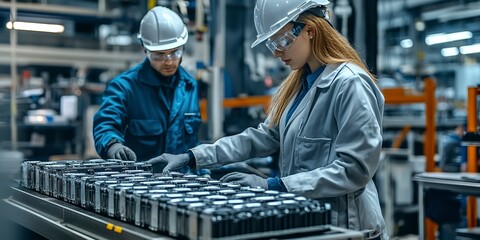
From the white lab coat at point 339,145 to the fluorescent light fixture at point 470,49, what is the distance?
11.6 meters

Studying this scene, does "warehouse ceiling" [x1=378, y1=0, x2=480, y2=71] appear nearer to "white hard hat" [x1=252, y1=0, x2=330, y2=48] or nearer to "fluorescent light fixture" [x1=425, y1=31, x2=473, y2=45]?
"fluorescent light fixture" [x1=425, y1=31, x2=473, y2=45]

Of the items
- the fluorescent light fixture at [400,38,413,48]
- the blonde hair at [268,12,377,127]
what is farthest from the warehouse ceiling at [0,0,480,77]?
the blonde hair at [268,12,377,127]

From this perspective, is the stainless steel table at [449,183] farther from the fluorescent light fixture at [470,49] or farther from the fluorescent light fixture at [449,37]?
the fluorescent light fixture at [470,49]

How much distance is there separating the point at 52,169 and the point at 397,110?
12.2 metres

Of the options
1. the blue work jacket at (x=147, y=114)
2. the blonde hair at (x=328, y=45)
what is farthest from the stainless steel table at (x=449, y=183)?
the blonde hair at (x=328, y=45)

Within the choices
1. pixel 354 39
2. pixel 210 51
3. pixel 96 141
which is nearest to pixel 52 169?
pixel 96 141

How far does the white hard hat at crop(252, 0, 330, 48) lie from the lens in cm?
221

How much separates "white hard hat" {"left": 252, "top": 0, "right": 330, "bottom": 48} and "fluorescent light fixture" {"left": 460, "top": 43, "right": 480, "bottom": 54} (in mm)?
11587

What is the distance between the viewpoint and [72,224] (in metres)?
2.25

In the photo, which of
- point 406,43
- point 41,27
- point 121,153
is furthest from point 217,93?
point 406,43

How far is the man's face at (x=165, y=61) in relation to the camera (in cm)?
337

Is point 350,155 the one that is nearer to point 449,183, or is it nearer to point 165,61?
point 165,61

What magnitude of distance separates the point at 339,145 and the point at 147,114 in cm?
155

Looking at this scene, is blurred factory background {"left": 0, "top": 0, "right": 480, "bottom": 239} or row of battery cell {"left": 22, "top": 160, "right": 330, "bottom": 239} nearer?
row of battery cell {"left": 22, "top": 160, "right": 330, "bottom": 239}
